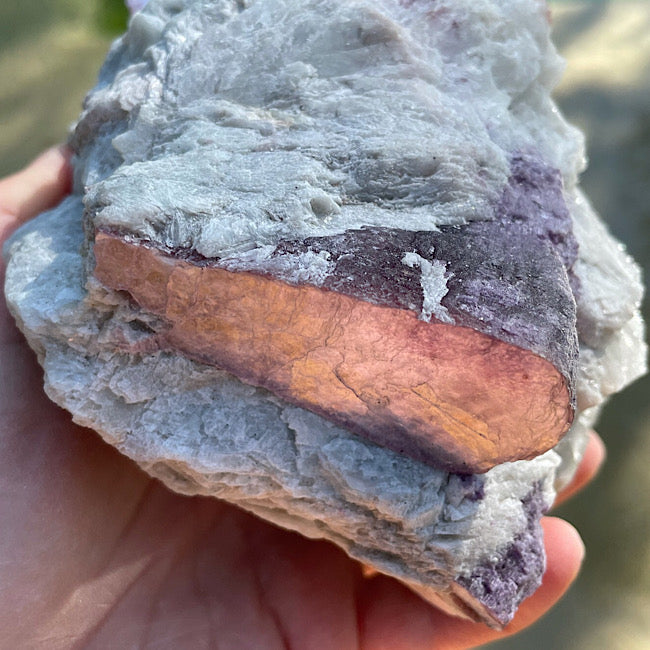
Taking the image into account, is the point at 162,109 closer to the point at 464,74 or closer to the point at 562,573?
the point at 464,74

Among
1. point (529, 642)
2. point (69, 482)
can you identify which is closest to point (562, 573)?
point (529, 642)

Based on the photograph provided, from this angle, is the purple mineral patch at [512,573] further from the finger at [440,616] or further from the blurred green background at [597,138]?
the blurred green background at [597,138]

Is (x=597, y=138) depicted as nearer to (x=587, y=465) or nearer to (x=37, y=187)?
(x=587, y=465)

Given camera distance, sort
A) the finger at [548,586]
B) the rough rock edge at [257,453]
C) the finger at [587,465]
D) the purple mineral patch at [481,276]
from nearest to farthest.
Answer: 1. the purple mineral patch at [481,276]
2. the rough rock edge at [257,453]
3. the finger at [548,586]
4. the finger at [587,465]

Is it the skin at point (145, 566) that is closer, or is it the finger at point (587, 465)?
the skin at point (145, 566)

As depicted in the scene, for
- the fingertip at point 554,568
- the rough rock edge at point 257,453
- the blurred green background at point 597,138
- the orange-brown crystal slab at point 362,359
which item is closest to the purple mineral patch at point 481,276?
the orange-brown crystal slab at point 362,359

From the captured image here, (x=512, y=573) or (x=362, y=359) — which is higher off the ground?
(x=362, y=359)

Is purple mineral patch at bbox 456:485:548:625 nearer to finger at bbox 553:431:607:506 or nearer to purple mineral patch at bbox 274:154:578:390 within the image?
purple mineral patch at bbox 274:154:578:390

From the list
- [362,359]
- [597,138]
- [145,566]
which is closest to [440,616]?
[145,566]
